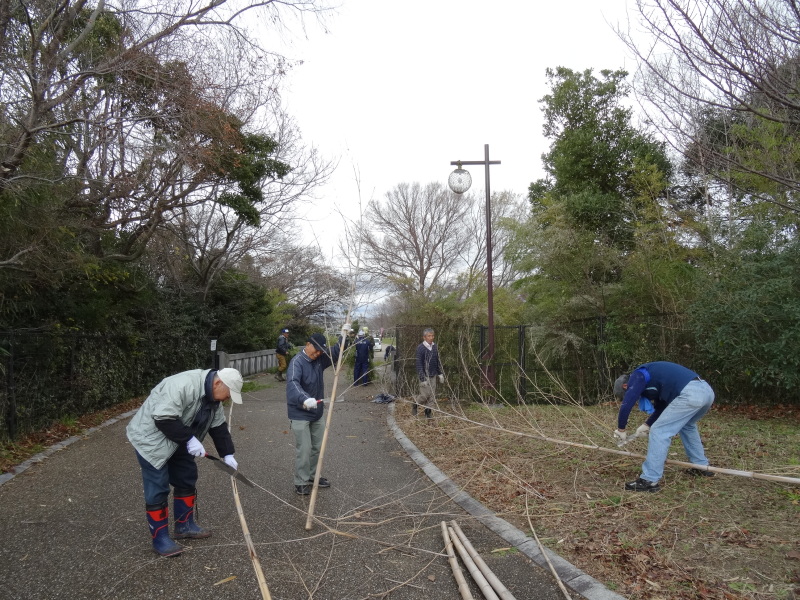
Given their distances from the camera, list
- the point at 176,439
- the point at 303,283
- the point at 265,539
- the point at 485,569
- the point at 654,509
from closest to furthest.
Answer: the point at 485,569 < the point at 176,439 < the point at 265,539 < the point at 654,509 < the point at 303,283

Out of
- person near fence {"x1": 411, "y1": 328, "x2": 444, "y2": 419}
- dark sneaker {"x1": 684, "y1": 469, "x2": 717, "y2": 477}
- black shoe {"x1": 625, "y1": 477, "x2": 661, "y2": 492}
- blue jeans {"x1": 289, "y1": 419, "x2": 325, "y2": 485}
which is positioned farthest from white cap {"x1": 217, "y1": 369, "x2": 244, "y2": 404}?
person near fence {"x1": 411, "y1": 328, "x2": 444, "y2": 419}

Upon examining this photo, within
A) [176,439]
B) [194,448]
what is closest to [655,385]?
[194,448]

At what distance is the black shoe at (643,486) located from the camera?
204 inches

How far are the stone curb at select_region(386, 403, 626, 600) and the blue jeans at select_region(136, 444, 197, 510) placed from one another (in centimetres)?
252

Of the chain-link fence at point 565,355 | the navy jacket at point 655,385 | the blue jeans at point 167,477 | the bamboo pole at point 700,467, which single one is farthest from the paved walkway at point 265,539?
the chain-link fence at point 565,355

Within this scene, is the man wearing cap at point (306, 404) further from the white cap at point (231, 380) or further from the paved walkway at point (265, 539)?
the white cap at point (231, 380)

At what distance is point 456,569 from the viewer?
12.2ft

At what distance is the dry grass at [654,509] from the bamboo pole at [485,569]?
0.69 meters

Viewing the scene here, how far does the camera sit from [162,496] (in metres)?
4.17

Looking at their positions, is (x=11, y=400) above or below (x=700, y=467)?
above

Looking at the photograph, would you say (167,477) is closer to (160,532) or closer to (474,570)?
(160,532)

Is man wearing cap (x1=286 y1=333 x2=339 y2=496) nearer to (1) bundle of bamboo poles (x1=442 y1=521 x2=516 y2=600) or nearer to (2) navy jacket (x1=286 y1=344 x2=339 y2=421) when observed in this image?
(2) navy jacket (x1=286 y1=344 x2=339 y2=421)

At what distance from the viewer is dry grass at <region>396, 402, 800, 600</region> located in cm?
358

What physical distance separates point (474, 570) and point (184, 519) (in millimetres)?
2441
